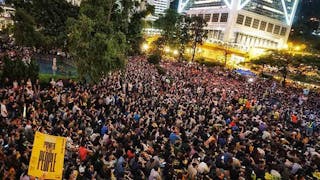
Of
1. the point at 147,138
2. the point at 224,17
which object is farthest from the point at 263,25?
the point at 147,138

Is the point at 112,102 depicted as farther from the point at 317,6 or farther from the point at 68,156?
the point at 317,6

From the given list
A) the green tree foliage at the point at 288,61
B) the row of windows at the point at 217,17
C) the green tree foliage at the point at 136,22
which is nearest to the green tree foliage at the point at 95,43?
the green tree foliage at the point at 136,22

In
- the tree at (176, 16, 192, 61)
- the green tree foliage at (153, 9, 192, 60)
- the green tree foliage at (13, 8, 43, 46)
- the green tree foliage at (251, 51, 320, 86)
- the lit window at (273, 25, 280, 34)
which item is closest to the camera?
the green tree foliage at (13, 8, 43, 46)

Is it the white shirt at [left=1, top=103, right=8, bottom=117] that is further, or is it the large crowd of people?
the white shirt at [left=1, top=103, right=8, bottom=117]

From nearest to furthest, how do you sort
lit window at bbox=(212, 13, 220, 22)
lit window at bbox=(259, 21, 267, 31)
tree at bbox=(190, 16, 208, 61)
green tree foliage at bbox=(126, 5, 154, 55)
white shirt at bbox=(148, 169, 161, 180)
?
white shirt at bbox=(148, 169, 161, 180) < green tree foliage at bbox=(126, 5, 154, 55) < tree at bbox=(190, 16, 208, 61) < lit window at bbox=(259, 21, 267, 31) < lit window at bbox=(212, 13, 220, 22)

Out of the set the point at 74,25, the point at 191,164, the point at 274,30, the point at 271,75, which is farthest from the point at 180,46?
the point at 274,30

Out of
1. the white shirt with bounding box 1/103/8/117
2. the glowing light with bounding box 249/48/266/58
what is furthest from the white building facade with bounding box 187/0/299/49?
the white shirt with bounding box 1/103/8/117

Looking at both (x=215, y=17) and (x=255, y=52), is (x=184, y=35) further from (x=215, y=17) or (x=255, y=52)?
(x=215, y=17)

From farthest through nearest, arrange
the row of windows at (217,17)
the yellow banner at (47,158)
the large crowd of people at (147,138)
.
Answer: the row of windows at (217,17) → the large crowd of people at (147,138) → the yellow banner at (47,158)

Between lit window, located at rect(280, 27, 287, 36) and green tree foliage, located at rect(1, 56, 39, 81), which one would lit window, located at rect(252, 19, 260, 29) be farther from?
green tree foliage, located at rect(1, 56, 39, 81)

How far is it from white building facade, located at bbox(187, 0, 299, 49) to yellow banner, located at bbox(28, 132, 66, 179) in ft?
271

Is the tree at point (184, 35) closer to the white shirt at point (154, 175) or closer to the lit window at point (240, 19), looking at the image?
the lit window at point (240, 19)

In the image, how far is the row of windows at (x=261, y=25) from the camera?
298 ft

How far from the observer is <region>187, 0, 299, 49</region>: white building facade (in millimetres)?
89750
